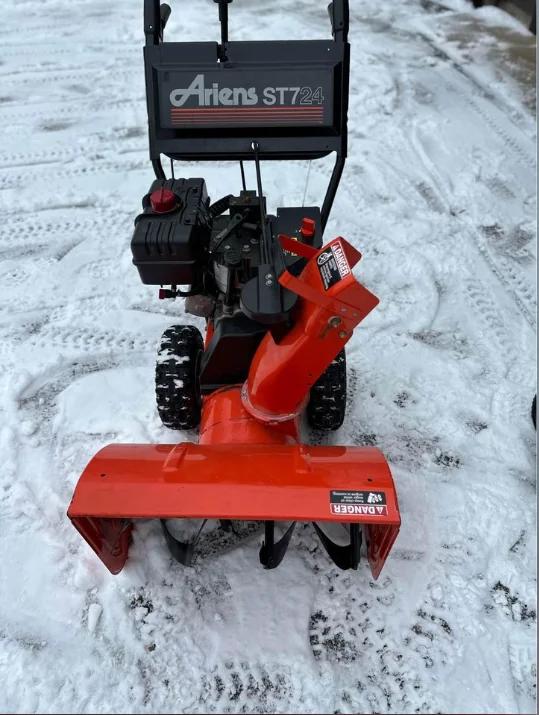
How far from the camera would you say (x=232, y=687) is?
6.75 feet

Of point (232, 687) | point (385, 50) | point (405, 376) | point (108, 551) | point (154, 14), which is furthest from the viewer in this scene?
point (385, 50)

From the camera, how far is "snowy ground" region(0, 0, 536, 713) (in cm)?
210

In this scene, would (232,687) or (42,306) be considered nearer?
(232,687)

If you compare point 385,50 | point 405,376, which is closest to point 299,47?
point 405,376

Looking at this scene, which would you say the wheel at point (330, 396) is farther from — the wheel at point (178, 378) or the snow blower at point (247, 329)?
the wheel at point (178, 378)

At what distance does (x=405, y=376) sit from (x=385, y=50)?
485 cm

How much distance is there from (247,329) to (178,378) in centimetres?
41

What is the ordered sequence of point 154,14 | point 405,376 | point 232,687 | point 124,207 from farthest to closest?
1. point 124,207
2. point 405,376
3. point 154,14
4. point 232,687

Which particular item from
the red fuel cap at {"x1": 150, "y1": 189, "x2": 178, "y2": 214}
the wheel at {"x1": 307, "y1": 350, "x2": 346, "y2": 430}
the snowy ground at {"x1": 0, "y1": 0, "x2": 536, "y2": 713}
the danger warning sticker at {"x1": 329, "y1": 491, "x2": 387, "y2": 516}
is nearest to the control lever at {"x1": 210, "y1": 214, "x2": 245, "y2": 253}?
the red fuel cap at {"x1": 150, "y1": 189, "x2": 178, "y2": 214}

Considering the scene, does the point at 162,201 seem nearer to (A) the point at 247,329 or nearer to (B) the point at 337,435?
(A) the point at 247,329

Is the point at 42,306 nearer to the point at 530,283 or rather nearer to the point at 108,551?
the point at 108,551

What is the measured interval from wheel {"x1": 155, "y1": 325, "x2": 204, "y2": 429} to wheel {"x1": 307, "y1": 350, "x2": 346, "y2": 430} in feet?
1.76

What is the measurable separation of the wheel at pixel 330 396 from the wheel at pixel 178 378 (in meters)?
0.54

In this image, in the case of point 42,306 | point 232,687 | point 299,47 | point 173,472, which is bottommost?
point 232,687
